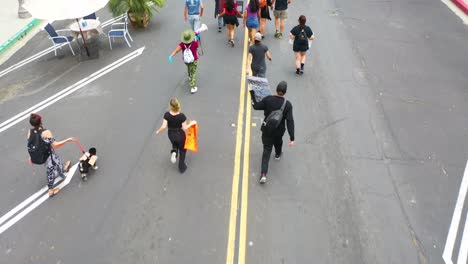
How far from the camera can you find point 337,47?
443 inches

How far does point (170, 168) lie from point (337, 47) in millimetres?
7034

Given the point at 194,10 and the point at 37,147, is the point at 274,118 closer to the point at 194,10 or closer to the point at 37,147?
the point at 37,147

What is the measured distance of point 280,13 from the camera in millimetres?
11234

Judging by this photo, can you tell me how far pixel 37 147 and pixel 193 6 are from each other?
6.50 meters

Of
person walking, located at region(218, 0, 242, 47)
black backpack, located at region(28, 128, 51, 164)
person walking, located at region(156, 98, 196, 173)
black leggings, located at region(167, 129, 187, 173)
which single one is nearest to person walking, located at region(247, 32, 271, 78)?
person walking, located at region(156, 98, 196, 173)

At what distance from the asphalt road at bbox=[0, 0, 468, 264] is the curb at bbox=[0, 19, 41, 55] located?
0.84m

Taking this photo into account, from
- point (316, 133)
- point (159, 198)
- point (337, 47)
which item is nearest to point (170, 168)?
point (159, 198)

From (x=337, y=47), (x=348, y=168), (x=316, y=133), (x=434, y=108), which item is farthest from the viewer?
(x=337, y=47)

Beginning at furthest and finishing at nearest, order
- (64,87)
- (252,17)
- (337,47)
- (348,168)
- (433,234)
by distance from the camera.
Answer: (337,47)
(252,17)
(64,87)
(348,168)
(433,234)

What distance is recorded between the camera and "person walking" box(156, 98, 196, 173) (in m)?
6.32

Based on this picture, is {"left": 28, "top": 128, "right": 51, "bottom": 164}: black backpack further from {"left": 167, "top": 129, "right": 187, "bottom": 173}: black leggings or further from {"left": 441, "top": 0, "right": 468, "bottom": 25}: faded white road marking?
{"left": 441, "top": 0, "right": 468, "bottom": 25}: faded white road marking

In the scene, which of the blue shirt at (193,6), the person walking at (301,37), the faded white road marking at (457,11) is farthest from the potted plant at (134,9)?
the faded white road marking at (457,11)

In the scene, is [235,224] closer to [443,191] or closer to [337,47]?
[443,191]

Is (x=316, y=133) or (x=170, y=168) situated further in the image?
(x=316, y=133)
